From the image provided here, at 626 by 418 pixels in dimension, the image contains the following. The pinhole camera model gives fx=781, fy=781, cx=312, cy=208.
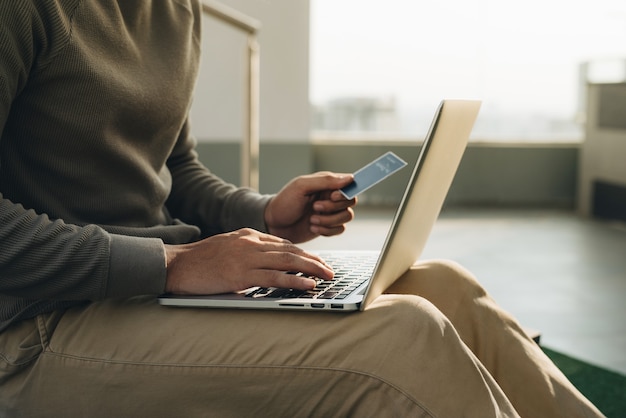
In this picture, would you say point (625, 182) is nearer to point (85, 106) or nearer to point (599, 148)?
point (599, 148)

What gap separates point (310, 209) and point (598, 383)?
132 cm

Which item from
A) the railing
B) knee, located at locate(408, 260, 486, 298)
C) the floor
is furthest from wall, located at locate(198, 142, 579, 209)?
knee, located at locate(408, 260, 486, 298)

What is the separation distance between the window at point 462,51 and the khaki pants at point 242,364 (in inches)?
205

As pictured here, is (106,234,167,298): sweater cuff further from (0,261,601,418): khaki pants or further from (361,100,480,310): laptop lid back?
(361,100,480,310): laptop lid back

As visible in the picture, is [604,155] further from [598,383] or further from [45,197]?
[45,197]

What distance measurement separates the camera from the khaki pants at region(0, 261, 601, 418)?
2.79 feet

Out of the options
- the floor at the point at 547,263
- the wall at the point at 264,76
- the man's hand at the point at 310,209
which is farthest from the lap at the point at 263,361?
the wall at the point at 264,76

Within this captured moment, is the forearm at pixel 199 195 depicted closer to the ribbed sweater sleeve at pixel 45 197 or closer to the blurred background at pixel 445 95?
the ribbed sweater sleeve at pixel 45 197

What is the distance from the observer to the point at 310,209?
1308 mm

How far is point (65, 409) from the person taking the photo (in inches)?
36.8

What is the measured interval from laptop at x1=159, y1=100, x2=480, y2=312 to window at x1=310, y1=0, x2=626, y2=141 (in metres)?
5.03

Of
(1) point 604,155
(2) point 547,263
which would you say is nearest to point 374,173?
(2) point 547,263

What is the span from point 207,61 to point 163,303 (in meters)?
4.60

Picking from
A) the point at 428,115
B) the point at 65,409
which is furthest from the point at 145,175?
the point at 428,115
